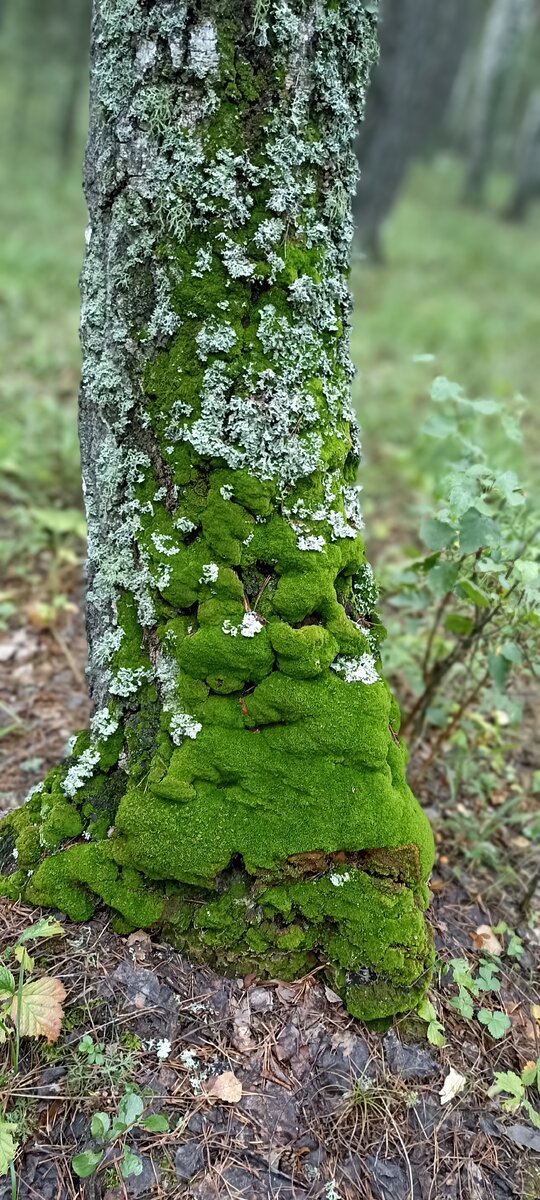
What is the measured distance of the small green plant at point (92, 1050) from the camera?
6.14 ft

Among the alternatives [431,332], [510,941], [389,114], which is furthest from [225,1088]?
[389,114]

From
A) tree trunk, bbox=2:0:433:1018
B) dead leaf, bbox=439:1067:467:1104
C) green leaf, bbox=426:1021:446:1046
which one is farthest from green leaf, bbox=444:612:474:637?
dead leaf, bbox=439:1067:467:1104

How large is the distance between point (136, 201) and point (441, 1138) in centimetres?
256

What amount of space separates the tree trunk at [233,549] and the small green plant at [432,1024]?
0.05 meters

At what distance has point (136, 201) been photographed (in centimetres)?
189

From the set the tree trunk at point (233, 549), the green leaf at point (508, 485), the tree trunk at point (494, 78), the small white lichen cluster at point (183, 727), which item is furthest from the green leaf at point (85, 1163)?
the tree trunk at point (494, 78)

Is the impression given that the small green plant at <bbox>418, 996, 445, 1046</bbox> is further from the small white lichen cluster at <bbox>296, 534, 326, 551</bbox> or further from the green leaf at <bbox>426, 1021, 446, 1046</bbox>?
the small white lichen cluster at <bbox>296, 534, 326, 551</bbox>

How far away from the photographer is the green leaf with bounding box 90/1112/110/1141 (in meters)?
1.75

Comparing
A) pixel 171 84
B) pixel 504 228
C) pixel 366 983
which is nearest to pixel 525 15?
pixel 504 228

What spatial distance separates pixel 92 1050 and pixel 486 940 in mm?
1323

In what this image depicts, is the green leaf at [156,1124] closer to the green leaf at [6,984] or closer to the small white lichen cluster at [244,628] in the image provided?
the green leaf at [6,984]

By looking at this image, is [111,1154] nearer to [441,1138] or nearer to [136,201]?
[441,1138]

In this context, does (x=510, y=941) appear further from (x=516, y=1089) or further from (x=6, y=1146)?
(x=6, y=1146)

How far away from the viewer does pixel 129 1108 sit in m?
1.79
